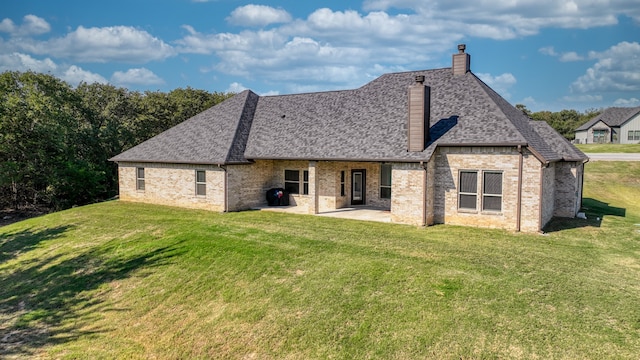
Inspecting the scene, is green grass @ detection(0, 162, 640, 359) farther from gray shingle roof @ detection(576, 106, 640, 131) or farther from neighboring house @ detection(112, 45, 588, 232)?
gray shingle roof @ detection(576, 106, 640, 131)

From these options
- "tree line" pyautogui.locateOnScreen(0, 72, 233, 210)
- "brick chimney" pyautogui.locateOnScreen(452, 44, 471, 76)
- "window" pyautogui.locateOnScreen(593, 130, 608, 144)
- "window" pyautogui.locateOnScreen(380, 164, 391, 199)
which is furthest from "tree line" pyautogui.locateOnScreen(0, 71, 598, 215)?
"window" pyautogui.locateOnScreen(593, 130, 608, 144)

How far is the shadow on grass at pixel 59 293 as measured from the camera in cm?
1095

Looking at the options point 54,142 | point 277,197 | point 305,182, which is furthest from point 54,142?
point 305,182

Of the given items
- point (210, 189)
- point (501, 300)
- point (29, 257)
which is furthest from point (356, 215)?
point (29, 257)

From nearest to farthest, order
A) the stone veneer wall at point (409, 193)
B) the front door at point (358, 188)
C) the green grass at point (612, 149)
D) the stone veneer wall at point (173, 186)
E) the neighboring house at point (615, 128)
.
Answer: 1. the stone veneer wall at point (409, 193)
2. the stone veneer wall at point (173, 186)
3. the front door at point (358, 188)
4. the green grass at point (612, 149)
5. the neighboring house at point (615, 128)

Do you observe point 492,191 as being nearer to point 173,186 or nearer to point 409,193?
point 409,193

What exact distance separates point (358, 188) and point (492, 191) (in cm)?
698

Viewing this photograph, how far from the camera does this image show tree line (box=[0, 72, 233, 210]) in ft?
90.7

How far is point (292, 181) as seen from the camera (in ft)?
71.4

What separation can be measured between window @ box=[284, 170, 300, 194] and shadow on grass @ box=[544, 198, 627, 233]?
11440 millimetres

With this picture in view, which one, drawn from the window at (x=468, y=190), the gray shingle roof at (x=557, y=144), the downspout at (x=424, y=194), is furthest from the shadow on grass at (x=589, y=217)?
the downspout at (x=424, y=194)

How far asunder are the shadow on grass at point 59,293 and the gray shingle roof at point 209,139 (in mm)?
6037

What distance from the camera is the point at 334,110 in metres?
21.7

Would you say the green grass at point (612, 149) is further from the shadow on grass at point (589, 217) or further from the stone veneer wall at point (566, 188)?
the stone veneer wall at point (566, 188)
